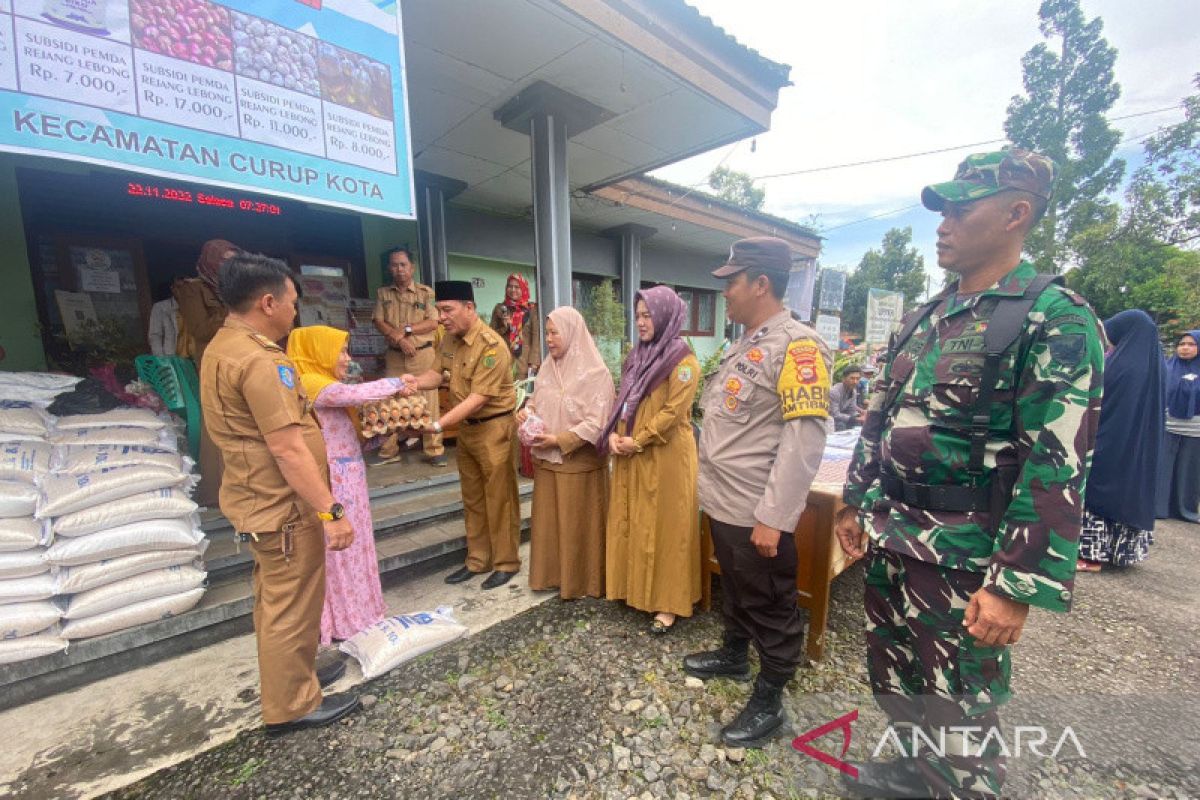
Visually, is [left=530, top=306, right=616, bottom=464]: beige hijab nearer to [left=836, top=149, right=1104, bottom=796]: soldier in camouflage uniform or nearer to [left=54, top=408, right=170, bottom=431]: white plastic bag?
[left=836, top=149, right=1104, bottom=796]: soldier in camouflage uniform

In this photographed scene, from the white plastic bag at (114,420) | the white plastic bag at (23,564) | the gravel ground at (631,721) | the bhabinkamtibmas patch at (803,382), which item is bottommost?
the gravel ground at (631,721)

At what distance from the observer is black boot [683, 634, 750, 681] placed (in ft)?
7.06

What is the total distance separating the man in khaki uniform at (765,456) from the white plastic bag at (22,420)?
3121mm

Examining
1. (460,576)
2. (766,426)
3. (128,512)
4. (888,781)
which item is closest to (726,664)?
(888,781)

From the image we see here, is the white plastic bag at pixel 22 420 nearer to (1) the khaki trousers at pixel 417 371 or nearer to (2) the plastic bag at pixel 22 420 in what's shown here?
(2) the plastic bag at pixel 22 420

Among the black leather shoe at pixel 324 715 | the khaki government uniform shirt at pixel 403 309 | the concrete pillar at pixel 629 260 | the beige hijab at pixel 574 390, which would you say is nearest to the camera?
the black leather shoe at pixel 324 715

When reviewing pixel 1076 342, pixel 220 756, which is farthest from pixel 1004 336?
pixel 220 756

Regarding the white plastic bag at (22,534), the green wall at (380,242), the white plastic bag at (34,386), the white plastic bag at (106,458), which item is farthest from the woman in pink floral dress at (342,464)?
the green wall at (380,242)

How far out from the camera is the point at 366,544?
2.48m

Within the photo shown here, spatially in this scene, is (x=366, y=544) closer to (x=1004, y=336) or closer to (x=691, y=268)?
(x=1004, y=336)

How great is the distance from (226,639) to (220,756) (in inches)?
34.5

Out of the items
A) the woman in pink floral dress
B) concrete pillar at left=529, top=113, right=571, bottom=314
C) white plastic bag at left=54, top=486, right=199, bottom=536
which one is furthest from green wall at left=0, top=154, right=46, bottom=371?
concrete pillar at left=529, top=113, right=571, bottom=314

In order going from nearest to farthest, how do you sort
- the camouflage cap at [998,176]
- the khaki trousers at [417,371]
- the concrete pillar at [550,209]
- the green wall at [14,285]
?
the camouflage cap at [998,176] < the green wall at [14,285] < the concrete pillar at [550,209] < the khaki trousers at [417,371]

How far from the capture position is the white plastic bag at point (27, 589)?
195 centimetres
